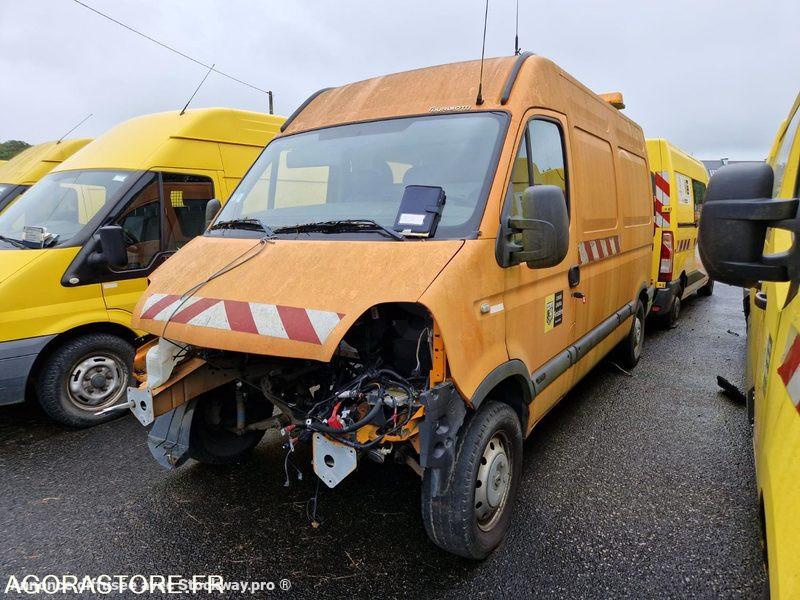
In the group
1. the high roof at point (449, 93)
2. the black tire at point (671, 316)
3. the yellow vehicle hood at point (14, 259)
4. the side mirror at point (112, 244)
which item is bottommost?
the black tire at point (671, 316)

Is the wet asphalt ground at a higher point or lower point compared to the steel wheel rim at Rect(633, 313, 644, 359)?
lower

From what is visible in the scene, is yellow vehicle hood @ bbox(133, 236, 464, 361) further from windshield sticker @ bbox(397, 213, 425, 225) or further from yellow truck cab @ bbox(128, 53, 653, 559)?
windshield sticker @ bbox(397, 213, 425, 225)

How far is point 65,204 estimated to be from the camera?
4.85m

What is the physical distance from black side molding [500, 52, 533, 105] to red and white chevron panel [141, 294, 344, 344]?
1599mm

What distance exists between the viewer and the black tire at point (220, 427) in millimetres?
3322

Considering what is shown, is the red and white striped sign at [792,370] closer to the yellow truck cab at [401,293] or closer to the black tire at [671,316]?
the yellow truck cab at [401,293]

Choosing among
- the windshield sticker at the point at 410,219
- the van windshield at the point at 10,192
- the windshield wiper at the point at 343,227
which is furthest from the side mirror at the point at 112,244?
the van windshield at the point at 10,192

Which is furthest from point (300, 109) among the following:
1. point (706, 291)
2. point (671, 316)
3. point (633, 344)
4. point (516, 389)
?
point (706, 291)

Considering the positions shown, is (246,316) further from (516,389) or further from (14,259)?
(14,259)

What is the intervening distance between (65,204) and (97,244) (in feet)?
2.44

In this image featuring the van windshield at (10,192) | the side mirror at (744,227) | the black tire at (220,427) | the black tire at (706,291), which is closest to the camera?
the side mirror at (744,227)

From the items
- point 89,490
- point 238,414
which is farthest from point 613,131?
point 89,490

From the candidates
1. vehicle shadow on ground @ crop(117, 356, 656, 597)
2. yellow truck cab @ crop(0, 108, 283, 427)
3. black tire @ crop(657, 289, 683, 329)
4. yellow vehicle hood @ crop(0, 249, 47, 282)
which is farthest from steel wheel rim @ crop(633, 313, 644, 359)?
yellow vehicle hood @ crop(0, 249, 47, 282)

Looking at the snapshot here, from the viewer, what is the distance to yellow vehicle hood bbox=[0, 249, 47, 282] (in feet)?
13.4
